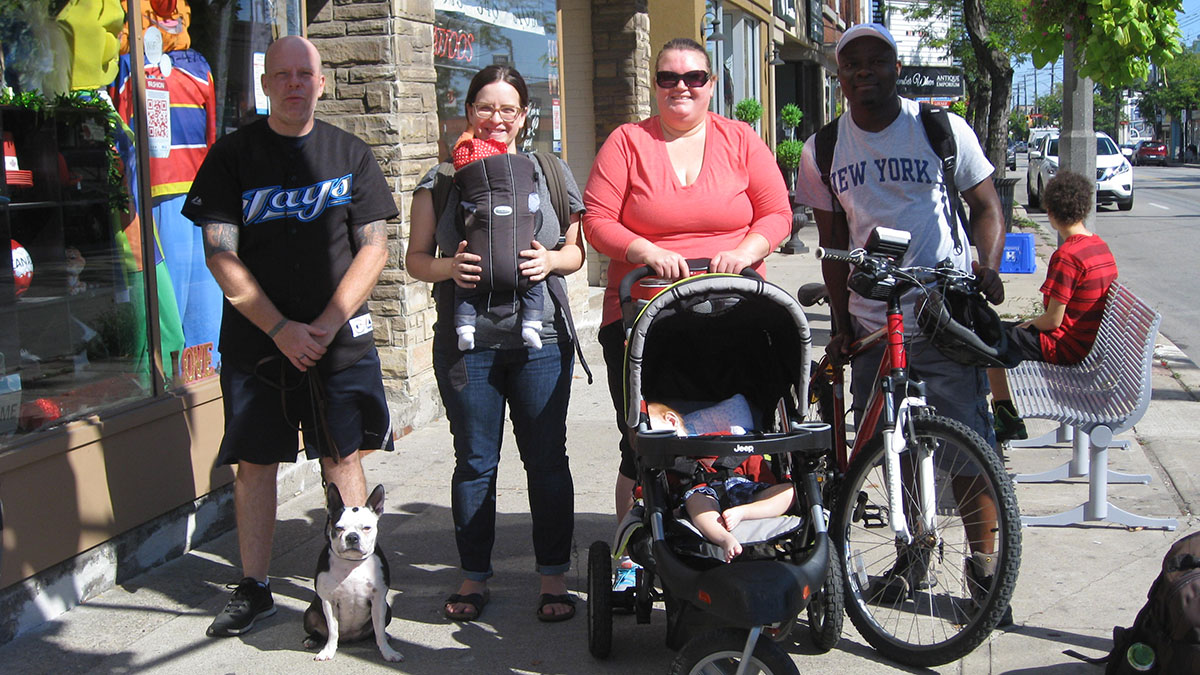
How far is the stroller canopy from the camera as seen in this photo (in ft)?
11.4

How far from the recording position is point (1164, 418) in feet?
23.5

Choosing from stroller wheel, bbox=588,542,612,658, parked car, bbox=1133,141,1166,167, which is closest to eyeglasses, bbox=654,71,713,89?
stroller wheel, bbox=588,542,612,658

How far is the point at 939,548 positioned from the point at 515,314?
169cm

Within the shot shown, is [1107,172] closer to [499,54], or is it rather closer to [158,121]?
[499,54]

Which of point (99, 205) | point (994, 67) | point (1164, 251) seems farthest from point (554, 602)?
point (1164, 251)

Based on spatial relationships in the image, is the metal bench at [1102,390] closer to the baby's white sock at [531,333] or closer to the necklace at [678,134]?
the necklace at [678,134]

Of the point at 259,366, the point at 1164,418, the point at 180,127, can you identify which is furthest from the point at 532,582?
the point at 1164,418

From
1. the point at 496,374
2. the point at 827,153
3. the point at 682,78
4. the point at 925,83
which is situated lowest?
the point at 496,374

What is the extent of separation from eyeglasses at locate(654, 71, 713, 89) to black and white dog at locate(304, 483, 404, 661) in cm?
173

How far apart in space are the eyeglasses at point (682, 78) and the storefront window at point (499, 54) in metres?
2.97

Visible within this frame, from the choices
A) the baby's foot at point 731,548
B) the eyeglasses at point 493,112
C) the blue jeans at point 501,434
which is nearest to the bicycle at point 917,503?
the baby's foot at point 731,548

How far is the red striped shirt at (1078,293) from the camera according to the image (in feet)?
17.9

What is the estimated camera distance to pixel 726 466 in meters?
3.58

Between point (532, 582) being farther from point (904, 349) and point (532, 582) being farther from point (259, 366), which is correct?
point (904, 349)
